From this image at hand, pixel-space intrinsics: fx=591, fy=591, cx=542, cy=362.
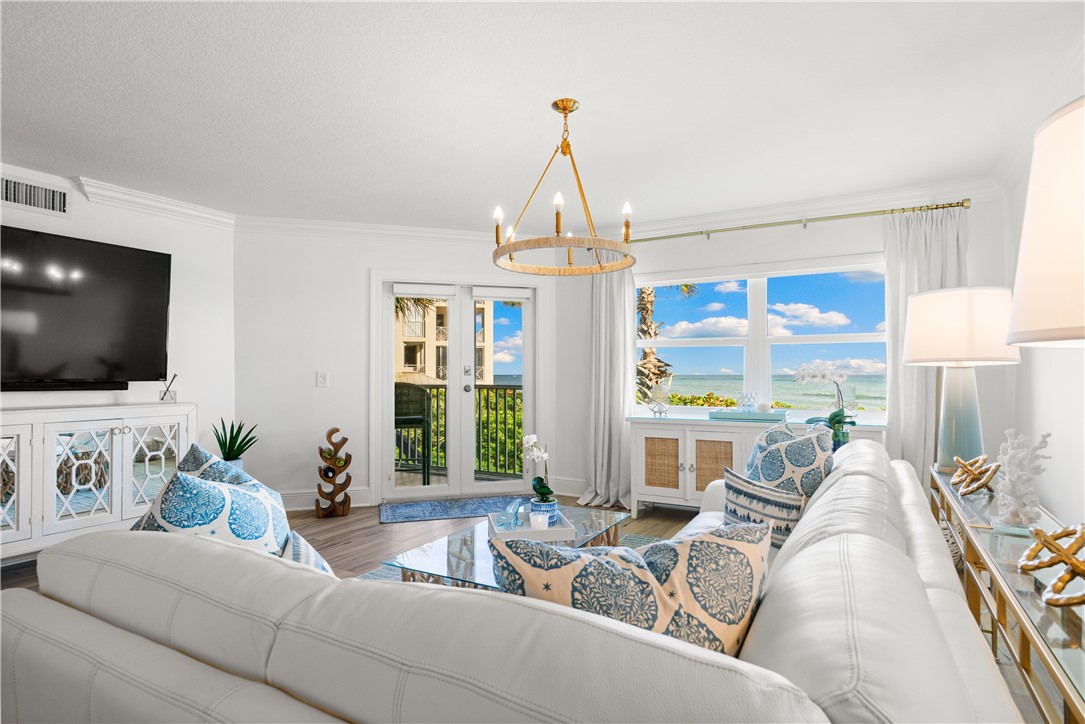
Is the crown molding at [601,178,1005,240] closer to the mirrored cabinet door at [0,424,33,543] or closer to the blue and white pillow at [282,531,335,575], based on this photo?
the blue and white pillow at [282,531,335,575]

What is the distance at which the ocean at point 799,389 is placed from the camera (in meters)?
4.34

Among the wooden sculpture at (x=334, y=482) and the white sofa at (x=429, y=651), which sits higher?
the white sofa at (x=429, y=651)

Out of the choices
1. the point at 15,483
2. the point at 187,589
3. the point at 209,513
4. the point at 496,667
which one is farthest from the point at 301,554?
the point at 15,483

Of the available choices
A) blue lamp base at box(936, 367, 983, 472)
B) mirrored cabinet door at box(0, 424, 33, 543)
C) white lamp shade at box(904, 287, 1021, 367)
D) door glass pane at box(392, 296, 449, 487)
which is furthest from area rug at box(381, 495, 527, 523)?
white lamp shade at box(904, 287, 1021, 367)

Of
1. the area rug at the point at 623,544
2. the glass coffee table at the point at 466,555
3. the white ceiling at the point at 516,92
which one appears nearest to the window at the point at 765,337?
the white ceiling at the point at 516,92

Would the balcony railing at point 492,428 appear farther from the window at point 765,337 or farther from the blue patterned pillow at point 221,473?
the blue patterned pillow at point 221,473

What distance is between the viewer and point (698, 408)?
16.3ft

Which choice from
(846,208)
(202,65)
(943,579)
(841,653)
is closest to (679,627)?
(841,653)

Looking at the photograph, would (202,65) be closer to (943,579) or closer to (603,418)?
(943,579)

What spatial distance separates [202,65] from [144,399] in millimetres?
2699

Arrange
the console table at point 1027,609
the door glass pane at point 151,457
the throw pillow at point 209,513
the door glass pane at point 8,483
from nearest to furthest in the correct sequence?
the console table at point 1027,609, the throw pillow at point 209,513, the door glass pane at point 8,483, the door glass pane at point 151,457

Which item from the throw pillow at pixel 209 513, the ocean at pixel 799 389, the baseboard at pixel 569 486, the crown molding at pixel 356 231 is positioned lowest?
the baseboard at pixel 569 486

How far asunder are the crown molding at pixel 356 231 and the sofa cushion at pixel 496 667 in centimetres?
461

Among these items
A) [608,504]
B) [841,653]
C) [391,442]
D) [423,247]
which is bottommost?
[608,504]
